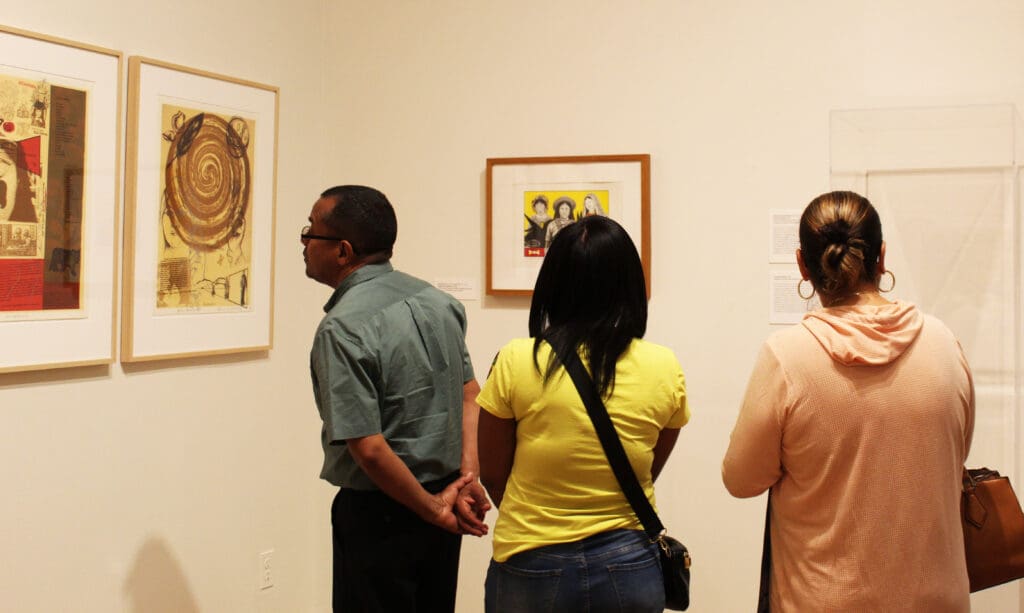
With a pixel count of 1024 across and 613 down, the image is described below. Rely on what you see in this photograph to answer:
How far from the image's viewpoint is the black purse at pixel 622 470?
6.11 ft

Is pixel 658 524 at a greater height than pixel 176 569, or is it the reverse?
pixel 658 524

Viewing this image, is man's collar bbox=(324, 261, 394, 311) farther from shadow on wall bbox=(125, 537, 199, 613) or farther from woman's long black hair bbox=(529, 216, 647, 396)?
shadow on wall bbox=(125, 537, 199, 613)

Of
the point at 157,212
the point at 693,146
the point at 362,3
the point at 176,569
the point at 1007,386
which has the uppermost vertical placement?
the point at 362,3

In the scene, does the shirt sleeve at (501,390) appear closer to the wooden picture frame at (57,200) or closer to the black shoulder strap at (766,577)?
the black shoulder strap at (766,577)

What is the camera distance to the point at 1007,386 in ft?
10.1

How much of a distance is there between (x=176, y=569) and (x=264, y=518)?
1.51ft

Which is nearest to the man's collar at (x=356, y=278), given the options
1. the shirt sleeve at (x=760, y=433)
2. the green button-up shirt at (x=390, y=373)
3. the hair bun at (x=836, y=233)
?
the green button-up shirt at (x=390, y=373)

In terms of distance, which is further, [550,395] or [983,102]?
[983,102]

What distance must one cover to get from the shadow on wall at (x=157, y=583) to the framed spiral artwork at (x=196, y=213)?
637 mm

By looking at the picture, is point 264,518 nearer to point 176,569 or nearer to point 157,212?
point 176,569

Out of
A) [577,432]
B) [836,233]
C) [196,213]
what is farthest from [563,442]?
[196,213]

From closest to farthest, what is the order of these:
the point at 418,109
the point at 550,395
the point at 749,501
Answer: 1. the point at 550,395
2. the point at 749,501
3. the point at 418,109

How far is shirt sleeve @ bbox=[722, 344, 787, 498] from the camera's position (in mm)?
1906

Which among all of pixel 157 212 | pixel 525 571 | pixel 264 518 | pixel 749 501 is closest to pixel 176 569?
pixel 264 518
